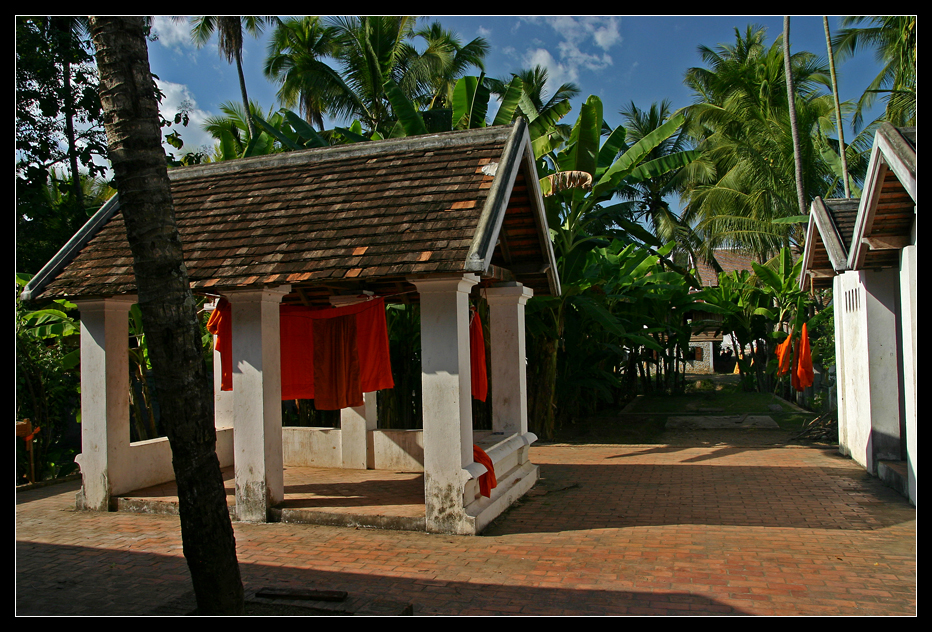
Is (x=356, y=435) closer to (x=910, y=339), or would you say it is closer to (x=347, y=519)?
(x=347, y=519)

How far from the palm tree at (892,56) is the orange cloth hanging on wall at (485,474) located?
16951 millimetres

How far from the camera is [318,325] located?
8758mm

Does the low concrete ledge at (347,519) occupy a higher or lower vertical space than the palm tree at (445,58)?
lower

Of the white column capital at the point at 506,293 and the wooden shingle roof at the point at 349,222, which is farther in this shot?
the white column capital at the point at 506,293

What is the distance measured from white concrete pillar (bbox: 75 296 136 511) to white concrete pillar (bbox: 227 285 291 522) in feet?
5.92

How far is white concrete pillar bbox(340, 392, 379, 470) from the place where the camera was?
1010 cm

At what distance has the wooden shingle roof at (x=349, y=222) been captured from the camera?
6.84 metres

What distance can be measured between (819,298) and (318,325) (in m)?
18.8

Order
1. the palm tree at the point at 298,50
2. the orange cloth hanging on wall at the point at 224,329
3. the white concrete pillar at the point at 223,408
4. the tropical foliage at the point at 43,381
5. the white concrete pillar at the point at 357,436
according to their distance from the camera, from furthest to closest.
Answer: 1. the palm tree at the point at 298,50
2. the tropical foliage at the point at 43,381
3. the white concrete pillar at the point at 223,408
4. the white concrete pillar at the point at 357,436
5. the orange cloth hanging on wall at the point at 224,329

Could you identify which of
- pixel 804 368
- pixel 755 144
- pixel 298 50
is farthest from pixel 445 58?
pixel 804 368

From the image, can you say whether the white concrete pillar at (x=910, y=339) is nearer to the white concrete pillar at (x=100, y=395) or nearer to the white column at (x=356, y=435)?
the white column at (x=356, y=435)

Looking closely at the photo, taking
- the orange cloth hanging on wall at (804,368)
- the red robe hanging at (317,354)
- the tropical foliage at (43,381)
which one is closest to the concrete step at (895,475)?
the orange cloth hanging on wall at (804,368)

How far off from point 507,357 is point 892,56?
21595 mm

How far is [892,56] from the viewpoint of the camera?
2264cm
